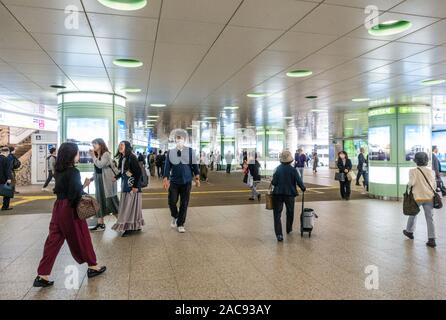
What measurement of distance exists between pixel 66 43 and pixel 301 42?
3729 millimetres

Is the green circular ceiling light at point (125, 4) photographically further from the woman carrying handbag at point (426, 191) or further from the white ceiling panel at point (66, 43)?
the woman carrying handbag at point (426, 191)

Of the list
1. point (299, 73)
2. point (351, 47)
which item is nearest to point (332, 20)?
point (351, 47)

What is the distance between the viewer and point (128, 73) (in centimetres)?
777

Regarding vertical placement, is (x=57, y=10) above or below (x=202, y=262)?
above

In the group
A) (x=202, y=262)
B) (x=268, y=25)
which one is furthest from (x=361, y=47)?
(x=202, y=262)

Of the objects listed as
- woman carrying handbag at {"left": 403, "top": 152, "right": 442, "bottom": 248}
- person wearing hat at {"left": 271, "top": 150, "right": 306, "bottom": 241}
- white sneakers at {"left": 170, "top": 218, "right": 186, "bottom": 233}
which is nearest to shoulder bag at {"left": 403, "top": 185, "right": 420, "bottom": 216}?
woman carrying handbag at {"left": 403, "top": 152, "right": 442, "bottom": 248}

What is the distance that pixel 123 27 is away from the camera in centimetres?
488

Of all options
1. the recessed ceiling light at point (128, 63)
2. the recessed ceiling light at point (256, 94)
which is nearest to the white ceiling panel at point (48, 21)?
the recessed ceiling light at point (128, 63)

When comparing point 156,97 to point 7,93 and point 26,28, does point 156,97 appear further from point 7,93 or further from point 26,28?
point 26,28

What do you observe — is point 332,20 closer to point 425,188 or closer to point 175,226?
point 425,188

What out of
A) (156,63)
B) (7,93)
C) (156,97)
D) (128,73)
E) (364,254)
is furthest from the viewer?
(156,97)

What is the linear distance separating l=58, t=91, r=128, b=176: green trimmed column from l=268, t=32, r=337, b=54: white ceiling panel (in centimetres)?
620

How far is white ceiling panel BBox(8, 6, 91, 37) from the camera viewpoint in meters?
4.34
